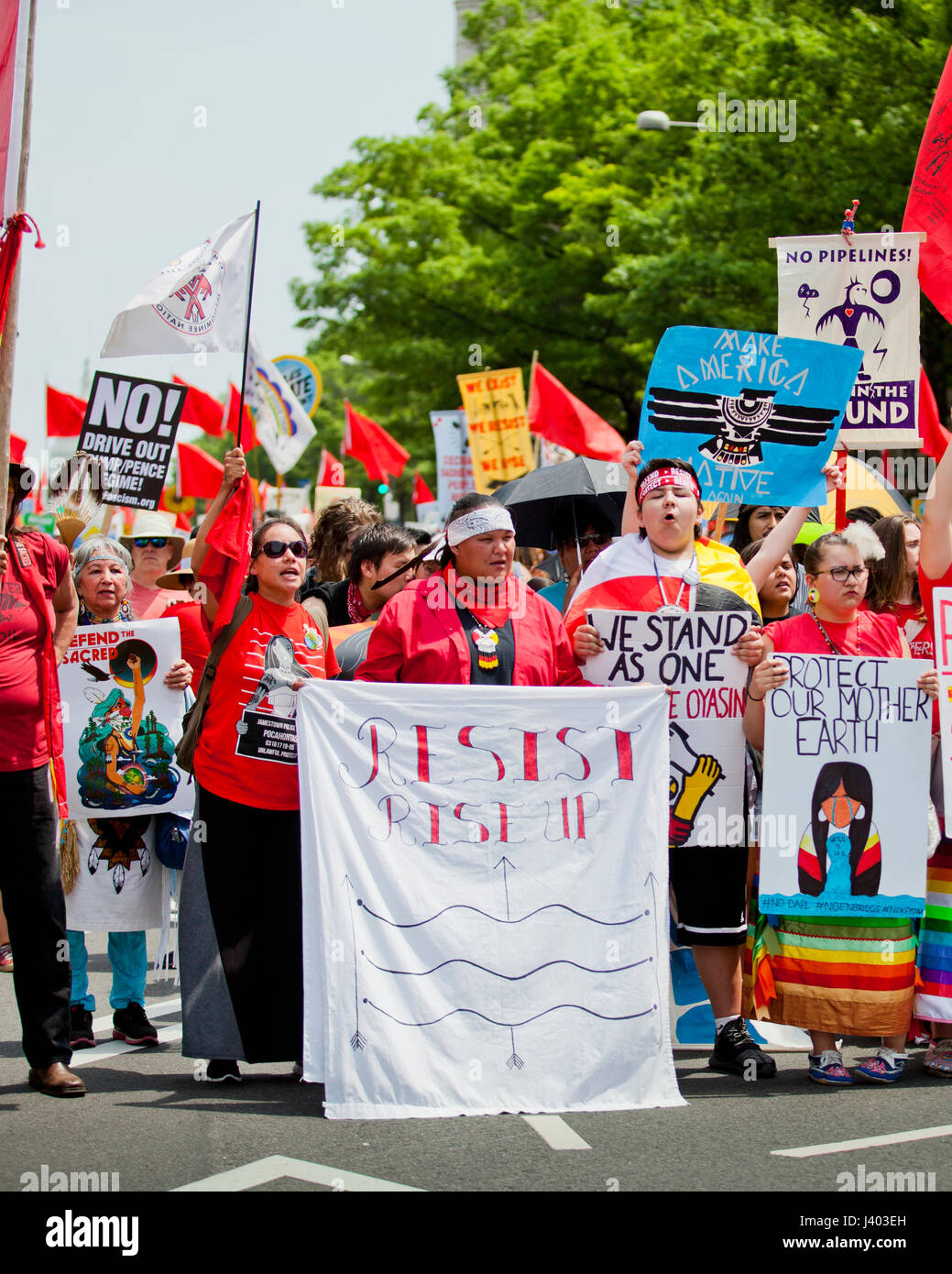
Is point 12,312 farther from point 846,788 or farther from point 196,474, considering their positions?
point 196,474

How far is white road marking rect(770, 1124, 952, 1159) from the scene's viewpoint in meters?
4.57

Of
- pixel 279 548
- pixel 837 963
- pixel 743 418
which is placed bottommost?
pixel 837 963

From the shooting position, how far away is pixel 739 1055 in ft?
18.4

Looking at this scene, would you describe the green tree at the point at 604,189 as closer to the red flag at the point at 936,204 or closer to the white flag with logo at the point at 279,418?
the white flag with logo at the point at 279,418

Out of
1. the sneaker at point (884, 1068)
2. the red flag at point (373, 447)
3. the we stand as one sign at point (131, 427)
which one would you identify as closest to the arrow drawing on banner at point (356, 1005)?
the sneaker at point (884, 1068)

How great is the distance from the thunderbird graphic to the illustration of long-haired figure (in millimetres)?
1346

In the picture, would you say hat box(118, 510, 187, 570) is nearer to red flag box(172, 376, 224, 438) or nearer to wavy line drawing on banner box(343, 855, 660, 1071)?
wavy line drawing on banner box(343, 855, 660, 1071)

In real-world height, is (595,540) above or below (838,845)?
above

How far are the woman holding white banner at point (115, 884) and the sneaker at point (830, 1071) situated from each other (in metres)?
2.58

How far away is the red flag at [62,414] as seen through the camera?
15.1 meters

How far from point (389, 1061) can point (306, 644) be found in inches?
61.8

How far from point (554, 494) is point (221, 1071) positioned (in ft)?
12.3

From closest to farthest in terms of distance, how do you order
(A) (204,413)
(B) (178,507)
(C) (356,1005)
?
(C) (356,1005)
(A) (204,413)
(B) (178,507)

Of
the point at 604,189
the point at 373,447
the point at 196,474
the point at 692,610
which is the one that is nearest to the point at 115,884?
the point at 692,610
